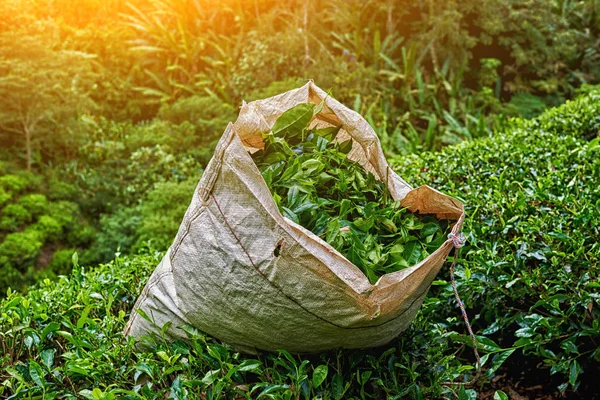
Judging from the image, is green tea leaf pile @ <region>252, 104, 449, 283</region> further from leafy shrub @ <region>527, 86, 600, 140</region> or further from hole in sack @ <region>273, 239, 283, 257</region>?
leafy shrub @ <region>527, 86, 600, 140</region>

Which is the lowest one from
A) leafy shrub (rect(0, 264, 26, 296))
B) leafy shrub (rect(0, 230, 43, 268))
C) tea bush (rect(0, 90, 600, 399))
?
leafy shrub (rect(0, 264, 26, 296))

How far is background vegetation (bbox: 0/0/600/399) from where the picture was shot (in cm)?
181

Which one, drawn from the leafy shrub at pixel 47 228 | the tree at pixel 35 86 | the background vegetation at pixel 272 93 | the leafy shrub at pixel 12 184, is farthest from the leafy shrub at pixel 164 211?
the tree at pixel 35 86

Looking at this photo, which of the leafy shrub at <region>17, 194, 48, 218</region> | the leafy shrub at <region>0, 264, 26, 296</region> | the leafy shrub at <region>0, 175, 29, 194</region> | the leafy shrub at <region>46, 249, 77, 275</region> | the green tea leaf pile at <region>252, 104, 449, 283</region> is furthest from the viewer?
the leafy shrub at <region>0, 175, 29, 194</region>

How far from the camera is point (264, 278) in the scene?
156 cm

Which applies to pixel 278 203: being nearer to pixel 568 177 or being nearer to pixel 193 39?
pixel 568 177

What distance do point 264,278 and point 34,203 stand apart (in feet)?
20.6

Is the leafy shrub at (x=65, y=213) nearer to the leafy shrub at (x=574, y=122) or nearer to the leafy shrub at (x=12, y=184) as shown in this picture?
the leafy shrub at (x=12, y=184)

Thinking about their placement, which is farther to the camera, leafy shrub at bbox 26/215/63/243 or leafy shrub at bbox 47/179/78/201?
leafy shrub at bbox 47/179/78/201

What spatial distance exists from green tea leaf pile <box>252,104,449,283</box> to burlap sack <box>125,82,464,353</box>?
8 cm

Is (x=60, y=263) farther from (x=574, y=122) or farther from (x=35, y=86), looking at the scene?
(x=574, y=122)

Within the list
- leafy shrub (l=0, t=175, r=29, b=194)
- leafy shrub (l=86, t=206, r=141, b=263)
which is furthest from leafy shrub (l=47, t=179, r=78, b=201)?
leafy shrub (l=86, t=206, r=141, b=263)

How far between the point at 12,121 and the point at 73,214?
1801 millimetres

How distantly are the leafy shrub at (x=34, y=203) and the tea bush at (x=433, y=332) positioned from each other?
4975mm
